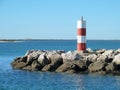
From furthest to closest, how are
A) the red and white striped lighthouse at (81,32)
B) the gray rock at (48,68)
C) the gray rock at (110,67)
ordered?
1. the red and white striped lighthouse at (81,32)
2. the gray rock at (48,68)
3. the gray rock at (110,67)

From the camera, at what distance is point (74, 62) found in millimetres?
28625

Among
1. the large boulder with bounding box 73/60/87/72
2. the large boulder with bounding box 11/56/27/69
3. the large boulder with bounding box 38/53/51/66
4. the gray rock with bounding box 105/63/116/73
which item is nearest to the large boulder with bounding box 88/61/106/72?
the gray rock with bounding box 105/63/116/73

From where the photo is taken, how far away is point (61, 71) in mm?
29016

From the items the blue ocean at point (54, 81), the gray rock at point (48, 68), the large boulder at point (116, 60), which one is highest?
the large boulder at point (116, 60)

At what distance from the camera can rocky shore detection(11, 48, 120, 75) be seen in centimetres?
2781

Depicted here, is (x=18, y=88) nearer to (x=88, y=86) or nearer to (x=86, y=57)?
(x=88, y=86)

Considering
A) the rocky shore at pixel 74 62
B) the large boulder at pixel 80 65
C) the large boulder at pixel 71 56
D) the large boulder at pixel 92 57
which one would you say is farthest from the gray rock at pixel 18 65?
the large boulder at pixel 92 57

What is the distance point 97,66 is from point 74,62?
5.23 feet

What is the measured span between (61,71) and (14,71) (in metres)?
3.71

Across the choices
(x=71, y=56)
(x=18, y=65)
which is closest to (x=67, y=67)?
(x=71, y=56)

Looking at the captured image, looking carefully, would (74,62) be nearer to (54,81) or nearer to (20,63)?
(54,81)

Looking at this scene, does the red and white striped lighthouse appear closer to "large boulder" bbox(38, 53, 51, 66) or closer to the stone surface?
"large boulder" bbox(38, 53, 51, 66)

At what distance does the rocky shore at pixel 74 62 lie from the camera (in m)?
27.8

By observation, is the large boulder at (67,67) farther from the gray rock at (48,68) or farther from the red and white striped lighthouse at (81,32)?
the red and white striped lighthouse at (81,32)
